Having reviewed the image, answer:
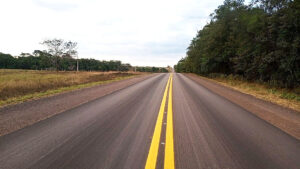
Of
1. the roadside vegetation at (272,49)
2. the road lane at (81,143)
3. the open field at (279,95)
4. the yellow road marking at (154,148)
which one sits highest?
the roadside vegetation at (272,49)

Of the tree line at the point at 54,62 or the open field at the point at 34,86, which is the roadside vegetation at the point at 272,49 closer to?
the open field at the point at 34,86

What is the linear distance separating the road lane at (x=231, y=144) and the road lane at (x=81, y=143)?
0.79 m

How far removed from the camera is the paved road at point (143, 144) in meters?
2.46

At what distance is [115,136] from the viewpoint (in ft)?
11.3

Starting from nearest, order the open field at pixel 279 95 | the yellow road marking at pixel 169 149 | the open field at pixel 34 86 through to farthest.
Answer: the yellow road marking at pixel 169 149, the open field at pixel 279 95, the open field at pixel 34 86

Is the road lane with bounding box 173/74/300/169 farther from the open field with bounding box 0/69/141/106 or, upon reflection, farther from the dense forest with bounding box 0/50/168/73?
the dense forest with bounding box 0/50/168/73

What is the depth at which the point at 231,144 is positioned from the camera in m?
3.13

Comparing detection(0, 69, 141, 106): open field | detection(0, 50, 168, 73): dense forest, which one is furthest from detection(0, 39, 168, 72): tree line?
detection(0, 69, 141, 106): open field

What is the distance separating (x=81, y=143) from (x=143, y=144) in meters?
1.31

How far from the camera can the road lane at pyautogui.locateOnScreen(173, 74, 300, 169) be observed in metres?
2.48

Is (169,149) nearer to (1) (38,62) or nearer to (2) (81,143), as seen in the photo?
(2) (81,143)

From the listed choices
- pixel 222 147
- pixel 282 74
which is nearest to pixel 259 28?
pixel 282 74

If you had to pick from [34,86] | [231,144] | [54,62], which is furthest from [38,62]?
[231,144]

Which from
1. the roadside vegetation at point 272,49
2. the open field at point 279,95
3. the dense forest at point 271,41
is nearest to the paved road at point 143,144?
the open field at point 279,95
